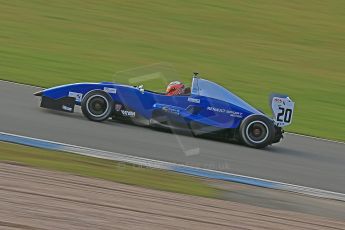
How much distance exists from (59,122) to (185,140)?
184 cm

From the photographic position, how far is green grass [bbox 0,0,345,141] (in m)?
16.5

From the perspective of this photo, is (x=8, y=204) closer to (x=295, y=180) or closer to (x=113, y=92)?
(x=295, y=180)

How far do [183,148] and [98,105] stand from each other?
5.40ft

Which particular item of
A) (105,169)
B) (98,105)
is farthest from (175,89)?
(105,169)

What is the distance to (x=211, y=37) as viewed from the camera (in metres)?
23.1

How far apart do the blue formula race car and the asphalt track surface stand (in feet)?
0.54

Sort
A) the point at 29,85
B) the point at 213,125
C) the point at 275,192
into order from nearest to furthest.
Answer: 1. the point at 275,192
2. the point at 213,125
3. the point at 29,85

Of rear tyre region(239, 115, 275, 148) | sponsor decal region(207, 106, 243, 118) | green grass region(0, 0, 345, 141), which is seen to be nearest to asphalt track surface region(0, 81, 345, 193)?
rear tyre region(239, 115, 275, 148)

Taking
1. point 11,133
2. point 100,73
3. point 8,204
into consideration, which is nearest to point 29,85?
point 100,73

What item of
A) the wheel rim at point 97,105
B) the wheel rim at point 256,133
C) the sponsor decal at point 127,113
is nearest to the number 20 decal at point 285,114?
the wheel rim at point 256,133

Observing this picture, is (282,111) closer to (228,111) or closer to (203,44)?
(228,111)

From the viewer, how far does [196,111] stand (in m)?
11.2

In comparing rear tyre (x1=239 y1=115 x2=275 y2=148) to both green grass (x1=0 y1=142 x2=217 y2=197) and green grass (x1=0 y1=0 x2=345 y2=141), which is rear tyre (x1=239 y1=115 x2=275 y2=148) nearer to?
green grass (x1=0 y1=0 x2=345 y2=141)

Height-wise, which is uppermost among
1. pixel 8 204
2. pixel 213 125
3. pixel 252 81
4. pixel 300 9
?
pixel 300 9
